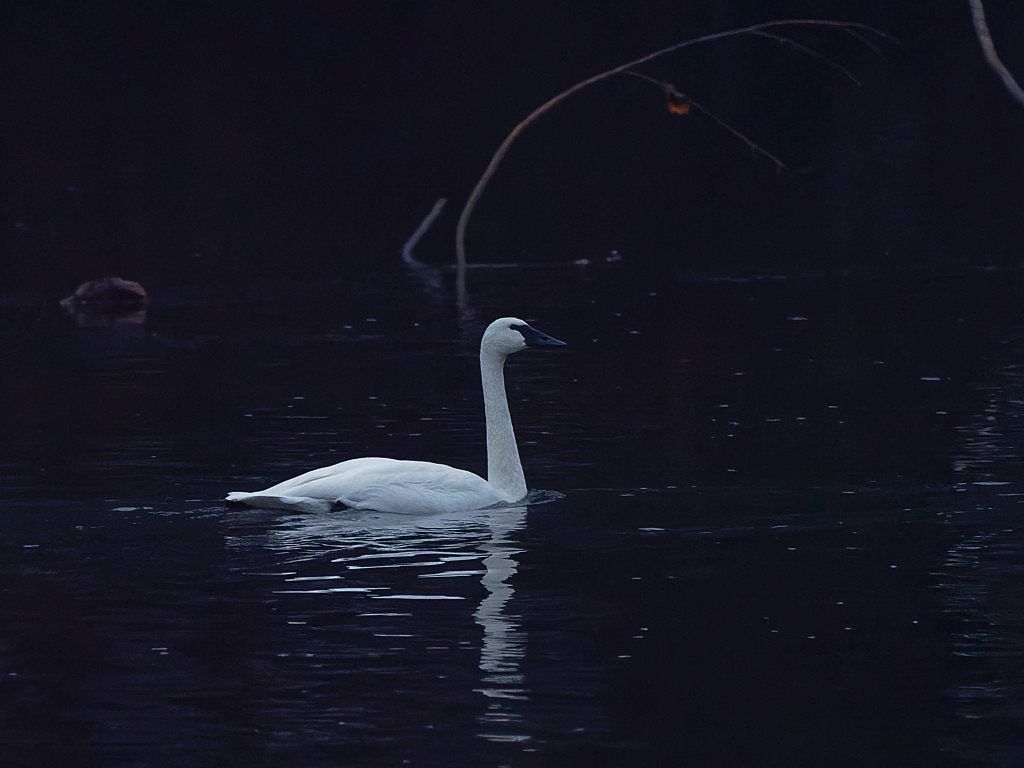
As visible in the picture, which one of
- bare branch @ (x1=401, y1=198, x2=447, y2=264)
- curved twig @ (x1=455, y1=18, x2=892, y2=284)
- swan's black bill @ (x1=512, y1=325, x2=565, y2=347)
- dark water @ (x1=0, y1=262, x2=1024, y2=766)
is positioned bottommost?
dark water @ (x1=0, y1=262, x2=1024, y2=766)

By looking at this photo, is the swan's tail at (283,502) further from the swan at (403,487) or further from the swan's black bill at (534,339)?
the swan's black bill at (534,339)

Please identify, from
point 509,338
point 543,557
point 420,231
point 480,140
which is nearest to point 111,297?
point 420,231

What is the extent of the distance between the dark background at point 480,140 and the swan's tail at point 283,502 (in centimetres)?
1456

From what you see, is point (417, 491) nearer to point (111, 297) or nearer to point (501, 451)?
point (501, 451)

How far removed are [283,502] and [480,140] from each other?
27.2 metres

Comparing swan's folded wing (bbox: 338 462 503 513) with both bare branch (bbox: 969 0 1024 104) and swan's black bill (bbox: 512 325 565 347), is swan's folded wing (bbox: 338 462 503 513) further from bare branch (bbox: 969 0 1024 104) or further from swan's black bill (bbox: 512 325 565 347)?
bare branch (bbox: 969 0 1024 104)

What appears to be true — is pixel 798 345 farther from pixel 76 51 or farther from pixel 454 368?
pixel 76 51

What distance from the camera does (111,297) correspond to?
2570cm

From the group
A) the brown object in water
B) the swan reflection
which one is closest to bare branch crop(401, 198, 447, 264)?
the brown object in water

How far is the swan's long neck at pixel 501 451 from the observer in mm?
14227

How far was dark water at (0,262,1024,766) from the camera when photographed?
9211mm

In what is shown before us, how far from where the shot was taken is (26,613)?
11.3 metres

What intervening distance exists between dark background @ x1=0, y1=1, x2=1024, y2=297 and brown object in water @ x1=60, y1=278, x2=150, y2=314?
1575mm

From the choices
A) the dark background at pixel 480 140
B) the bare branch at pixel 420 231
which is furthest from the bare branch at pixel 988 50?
the dark background at pixel 480 140
